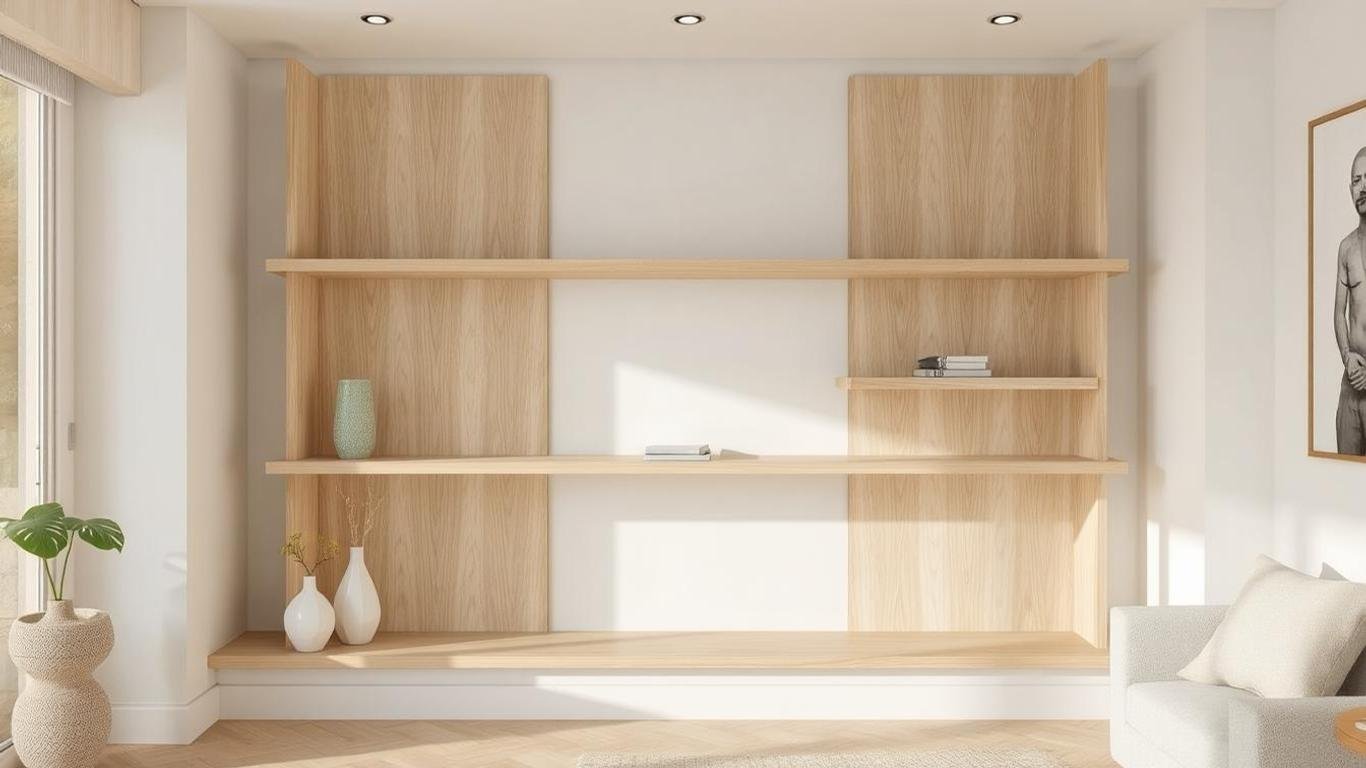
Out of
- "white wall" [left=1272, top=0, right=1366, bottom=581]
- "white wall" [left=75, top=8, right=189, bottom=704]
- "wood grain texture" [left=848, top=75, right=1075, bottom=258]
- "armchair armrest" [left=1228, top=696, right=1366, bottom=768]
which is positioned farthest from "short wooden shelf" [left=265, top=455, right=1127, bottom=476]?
"armchair armrest" [left=1228, top=696, right=1366, bottom=768]

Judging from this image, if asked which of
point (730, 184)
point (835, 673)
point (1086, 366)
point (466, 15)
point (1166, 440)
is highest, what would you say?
point (466, 15)

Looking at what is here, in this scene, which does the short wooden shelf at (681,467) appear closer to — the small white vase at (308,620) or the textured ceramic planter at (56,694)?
the small white vase at (308,620)

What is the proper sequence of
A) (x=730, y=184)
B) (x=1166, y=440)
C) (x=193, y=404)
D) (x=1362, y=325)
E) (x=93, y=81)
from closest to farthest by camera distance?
(x=1362, y=325)
(x=93, y=81)
(x=193, y=404)
(x=1166, y=440)
(x=730, y=184)

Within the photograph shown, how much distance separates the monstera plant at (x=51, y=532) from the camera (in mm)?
3227

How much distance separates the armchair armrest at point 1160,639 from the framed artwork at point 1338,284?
684 mm

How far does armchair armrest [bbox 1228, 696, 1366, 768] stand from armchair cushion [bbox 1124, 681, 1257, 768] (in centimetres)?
8

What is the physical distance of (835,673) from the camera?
4.09 meters

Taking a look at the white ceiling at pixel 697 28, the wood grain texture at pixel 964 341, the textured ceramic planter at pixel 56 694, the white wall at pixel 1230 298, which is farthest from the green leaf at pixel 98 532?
the white wall at pixel 1230 298

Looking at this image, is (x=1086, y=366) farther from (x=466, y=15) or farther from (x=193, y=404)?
(x=193, y=404)

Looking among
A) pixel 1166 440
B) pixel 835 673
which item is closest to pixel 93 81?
pixel 835 673

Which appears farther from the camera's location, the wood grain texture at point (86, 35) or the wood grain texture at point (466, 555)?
the wood grain texture at point (466, 555)

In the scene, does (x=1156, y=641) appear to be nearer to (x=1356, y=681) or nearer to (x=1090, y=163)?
(x=1356, y=681)

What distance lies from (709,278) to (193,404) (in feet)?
6.39

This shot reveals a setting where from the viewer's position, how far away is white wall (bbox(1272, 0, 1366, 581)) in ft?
11.2
